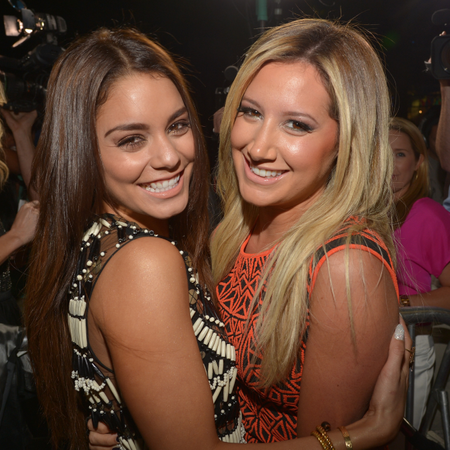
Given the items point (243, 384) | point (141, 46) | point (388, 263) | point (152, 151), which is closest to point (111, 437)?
point (243, 384)

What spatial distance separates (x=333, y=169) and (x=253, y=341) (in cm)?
66

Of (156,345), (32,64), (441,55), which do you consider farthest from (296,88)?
(32,64)

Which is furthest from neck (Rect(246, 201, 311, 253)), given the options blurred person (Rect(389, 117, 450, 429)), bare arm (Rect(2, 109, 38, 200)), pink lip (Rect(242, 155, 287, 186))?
bare arm (Rect(2, 109, 38, 200))

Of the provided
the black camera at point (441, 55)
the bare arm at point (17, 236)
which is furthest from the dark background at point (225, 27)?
the bare arm at point (17, 236)

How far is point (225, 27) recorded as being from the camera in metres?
4.12

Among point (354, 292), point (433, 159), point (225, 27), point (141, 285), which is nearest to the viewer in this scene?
point (141, 285)

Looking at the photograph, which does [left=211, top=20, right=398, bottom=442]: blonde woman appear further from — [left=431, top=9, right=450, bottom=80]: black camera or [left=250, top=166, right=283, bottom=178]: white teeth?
[left=431, top=9, right=450, bottom=80]: black camera

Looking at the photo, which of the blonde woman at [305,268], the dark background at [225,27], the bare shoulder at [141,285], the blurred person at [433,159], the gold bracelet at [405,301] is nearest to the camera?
the bare shoulder at [141,285]

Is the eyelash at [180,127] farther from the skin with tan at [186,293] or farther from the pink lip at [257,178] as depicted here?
the pink lip at [257,178]

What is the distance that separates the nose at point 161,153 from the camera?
4.06 feet

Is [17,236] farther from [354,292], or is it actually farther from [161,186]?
[354,292]

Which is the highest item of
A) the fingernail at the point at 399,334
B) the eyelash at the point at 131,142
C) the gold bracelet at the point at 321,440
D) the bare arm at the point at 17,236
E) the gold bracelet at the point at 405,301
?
the eyelash at the point at 131,142

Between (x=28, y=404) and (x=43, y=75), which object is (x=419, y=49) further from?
(x=28, y=404)

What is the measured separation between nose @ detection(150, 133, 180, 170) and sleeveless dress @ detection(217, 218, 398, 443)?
48 cm
